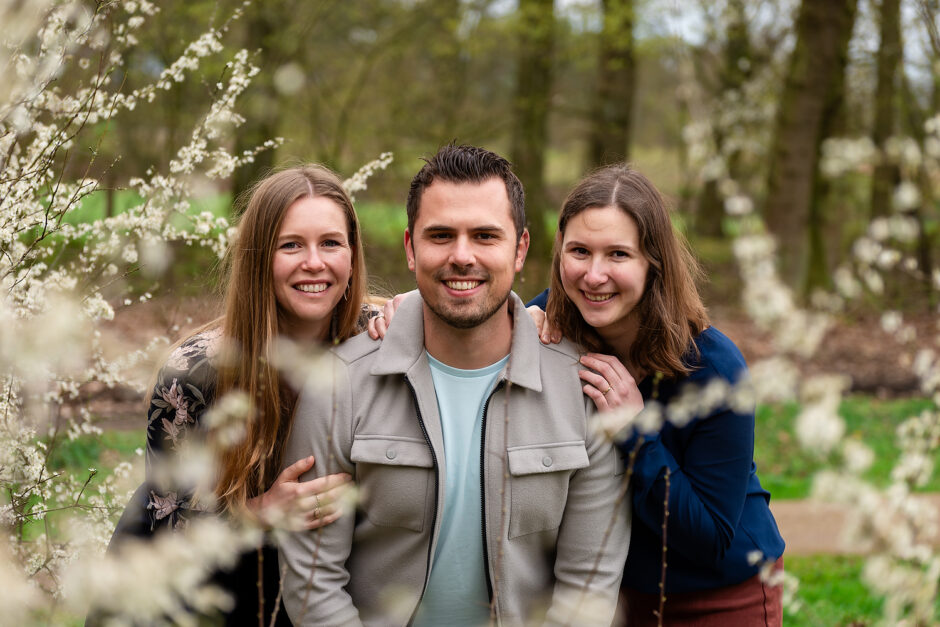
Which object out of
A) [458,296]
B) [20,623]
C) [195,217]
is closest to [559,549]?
[458,296]

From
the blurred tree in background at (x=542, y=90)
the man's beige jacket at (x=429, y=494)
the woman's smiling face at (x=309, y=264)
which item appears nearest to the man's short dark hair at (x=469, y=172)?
the woman's smiling face at (x=309, y=264)

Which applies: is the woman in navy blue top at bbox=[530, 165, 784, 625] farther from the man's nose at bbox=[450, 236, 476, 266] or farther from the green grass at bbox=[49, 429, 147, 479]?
the green grass at bbox=[49, 429, 147, 479]

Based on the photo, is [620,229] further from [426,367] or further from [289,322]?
[289,322]

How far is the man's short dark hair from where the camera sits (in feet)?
9.73

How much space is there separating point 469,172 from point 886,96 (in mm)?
13449

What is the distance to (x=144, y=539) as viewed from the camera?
3.11 m

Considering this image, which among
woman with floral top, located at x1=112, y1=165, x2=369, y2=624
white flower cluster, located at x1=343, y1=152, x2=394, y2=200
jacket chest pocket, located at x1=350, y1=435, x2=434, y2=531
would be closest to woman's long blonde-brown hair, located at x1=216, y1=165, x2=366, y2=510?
woman with floral top, located at x1=112, y1=165, x2=369, y2=624

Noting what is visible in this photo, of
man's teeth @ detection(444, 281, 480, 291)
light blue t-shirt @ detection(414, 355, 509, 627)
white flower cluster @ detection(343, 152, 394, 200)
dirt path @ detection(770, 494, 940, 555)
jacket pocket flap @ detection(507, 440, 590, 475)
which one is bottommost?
dirt path @ detection(770, 494, 940, 555)

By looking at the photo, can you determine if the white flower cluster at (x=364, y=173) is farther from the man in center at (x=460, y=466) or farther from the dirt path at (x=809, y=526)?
the dirt path at (x=809, y=526)

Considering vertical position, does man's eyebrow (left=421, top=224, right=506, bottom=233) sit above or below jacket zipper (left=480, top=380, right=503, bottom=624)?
above

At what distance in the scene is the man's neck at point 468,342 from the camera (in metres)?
3.02

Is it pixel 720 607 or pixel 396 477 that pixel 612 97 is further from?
pixel 396 477

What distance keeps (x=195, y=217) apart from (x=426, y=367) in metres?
1.45

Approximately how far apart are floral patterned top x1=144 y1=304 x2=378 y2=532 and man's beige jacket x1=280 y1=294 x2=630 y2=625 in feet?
1.29
